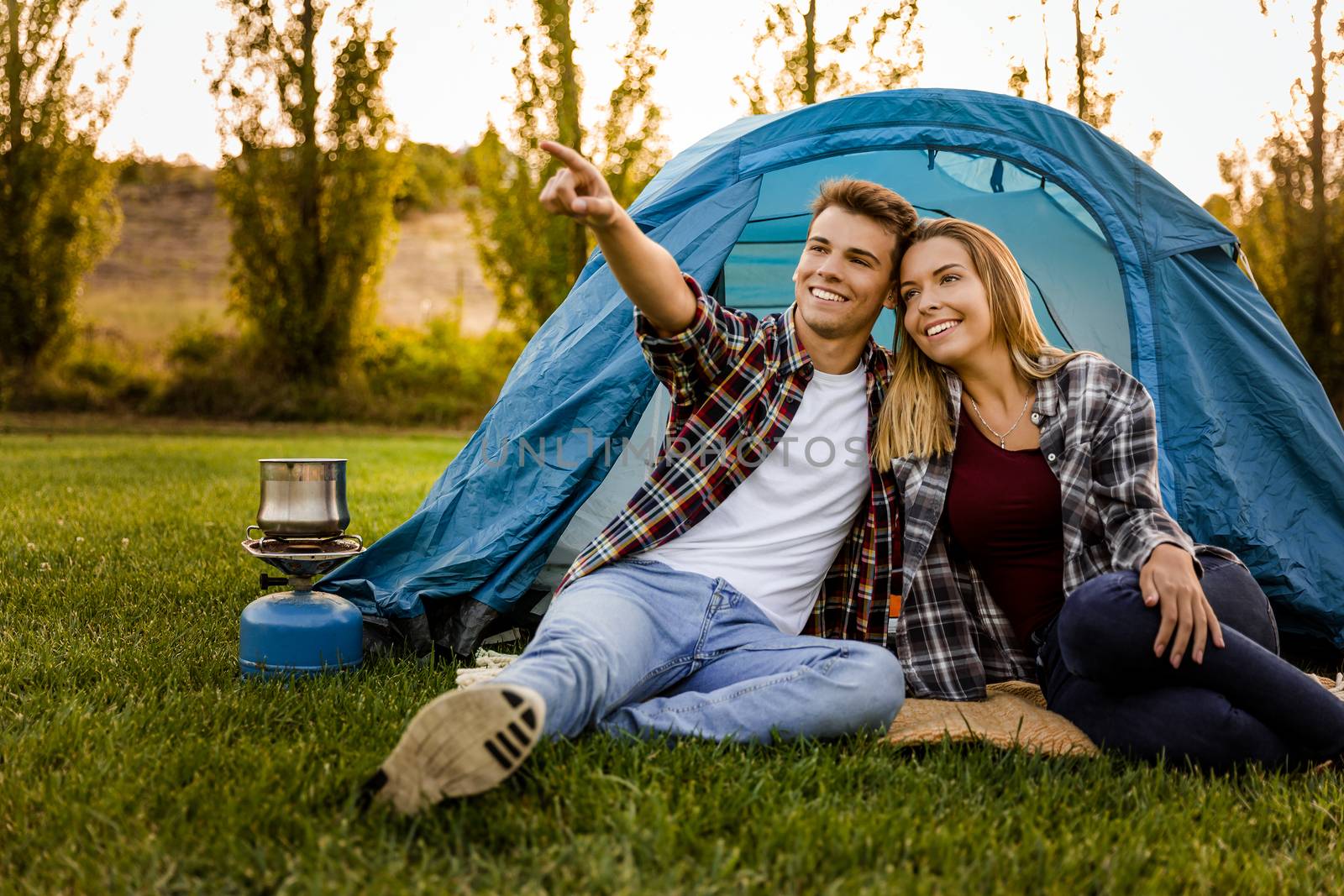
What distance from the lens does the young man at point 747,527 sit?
188 cm

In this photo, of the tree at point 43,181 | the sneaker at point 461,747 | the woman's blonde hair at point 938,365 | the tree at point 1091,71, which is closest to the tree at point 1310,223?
the tree at point 1091,71

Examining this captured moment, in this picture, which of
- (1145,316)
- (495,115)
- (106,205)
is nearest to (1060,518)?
(1145,316)

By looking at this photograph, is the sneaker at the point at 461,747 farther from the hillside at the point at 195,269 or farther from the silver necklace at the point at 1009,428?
the hillside at the point at 195,269

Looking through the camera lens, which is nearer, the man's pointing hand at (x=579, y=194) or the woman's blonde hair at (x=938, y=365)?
the man's pointing hand at (x=579, y=194)

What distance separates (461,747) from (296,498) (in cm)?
111

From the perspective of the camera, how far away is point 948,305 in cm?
223

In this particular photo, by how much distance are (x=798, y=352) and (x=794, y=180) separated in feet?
4.61

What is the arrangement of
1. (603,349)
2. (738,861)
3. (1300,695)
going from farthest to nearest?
(603,349) → (1300,695) → (738,861)

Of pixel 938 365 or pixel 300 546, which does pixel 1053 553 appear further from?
pixel 300 546

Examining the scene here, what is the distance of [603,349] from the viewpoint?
2.68 m

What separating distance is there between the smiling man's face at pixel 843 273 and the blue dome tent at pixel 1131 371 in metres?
0.43

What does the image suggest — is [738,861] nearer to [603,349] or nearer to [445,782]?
[445,782]

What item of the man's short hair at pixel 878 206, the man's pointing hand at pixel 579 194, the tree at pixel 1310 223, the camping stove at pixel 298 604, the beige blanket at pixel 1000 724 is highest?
the tree at pixel 1310 223

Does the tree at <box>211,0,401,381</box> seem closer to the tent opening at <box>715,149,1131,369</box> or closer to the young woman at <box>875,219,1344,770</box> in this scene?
the tent opening at <box>715,149,1131,369</box>
